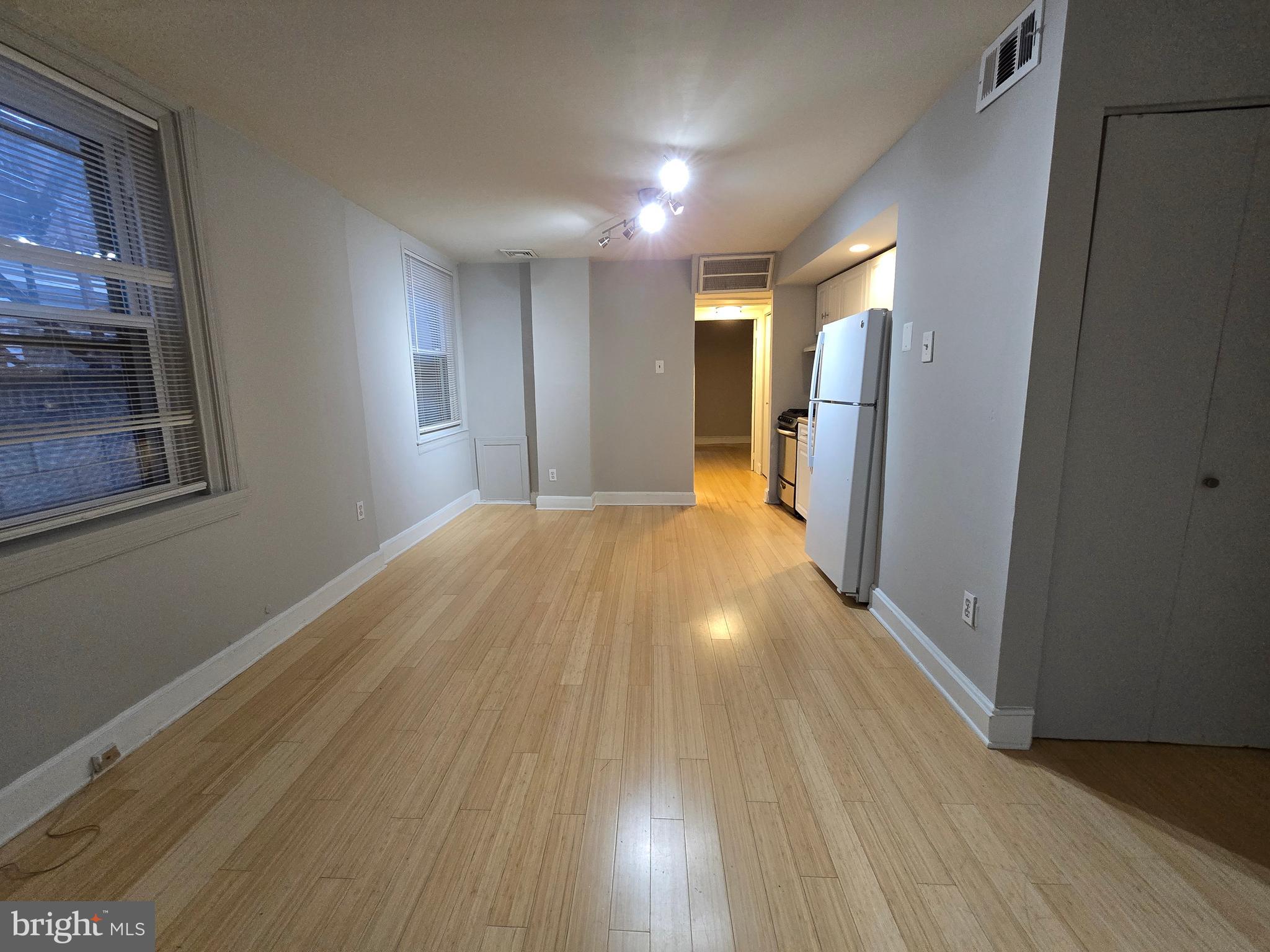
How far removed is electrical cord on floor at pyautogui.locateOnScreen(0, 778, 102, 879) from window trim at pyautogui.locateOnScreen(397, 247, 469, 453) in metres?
2.94

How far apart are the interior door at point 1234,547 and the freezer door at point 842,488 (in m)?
1.30

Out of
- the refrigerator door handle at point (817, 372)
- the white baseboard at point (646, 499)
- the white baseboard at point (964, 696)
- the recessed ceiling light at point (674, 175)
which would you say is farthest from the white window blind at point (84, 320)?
the white baseboard at point (646, 499)

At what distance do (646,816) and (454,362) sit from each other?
4.47 metres

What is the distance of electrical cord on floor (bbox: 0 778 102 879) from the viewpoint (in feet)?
4.42

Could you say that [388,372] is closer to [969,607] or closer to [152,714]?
[152,714]

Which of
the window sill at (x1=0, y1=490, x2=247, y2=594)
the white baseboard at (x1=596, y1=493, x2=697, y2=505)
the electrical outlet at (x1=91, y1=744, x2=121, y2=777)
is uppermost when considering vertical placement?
the window sill at (x1=0, y1=490, x2=247, y2=594)

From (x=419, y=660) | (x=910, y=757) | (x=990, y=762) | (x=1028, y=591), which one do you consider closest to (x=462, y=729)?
(x=419, y=660)

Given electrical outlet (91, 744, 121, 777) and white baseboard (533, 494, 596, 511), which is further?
white baseboard (533, 494, 596, 511)

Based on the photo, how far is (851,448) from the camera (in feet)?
9.32

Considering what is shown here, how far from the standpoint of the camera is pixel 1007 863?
1.36m

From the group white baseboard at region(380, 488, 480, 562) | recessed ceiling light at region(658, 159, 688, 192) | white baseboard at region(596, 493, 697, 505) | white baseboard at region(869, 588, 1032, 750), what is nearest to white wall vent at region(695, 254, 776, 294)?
recessed ceiling light at region(658, 159, 688, 192)

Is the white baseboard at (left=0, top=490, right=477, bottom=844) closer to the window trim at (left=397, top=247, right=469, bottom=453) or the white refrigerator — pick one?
the window trim at (left=397, top=247, right=469, bottom=453)

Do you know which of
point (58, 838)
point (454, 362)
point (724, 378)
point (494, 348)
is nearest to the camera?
point (58, 838)

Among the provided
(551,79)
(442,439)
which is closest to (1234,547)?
(551,79)
